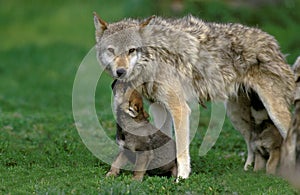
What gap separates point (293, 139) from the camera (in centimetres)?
825

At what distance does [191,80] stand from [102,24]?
4.53ft

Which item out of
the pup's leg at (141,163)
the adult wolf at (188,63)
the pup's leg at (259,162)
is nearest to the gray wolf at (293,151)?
the adult wolf at (188,63)

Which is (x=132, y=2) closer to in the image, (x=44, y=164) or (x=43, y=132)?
(x=43, y=132)

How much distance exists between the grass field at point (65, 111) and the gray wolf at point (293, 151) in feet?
0.55

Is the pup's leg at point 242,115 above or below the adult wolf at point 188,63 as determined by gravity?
below

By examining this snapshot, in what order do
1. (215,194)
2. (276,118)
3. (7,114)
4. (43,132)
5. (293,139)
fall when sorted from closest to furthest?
1. (215,194)
2. (293,139)
3. (276,118)
4. (43,132)
5. (7,114)

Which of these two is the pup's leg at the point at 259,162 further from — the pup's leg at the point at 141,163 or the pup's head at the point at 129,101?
the pup's head at the point at 129,101

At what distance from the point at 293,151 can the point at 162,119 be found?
71.4 inches

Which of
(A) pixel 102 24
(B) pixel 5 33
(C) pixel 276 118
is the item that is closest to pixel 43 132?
(A) pixel 102 24

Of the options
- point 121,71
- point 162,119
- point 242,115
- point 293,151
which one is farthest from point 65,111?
point 293,151

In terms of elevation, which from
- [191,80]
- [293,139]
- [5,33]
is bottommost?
[293,139]

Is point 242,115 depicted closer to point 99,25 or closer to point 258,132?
point 258,132

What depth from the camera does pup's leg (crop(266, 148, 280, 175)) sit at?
351 inches

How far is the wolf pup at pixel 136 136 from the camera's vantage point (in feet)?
27.8
